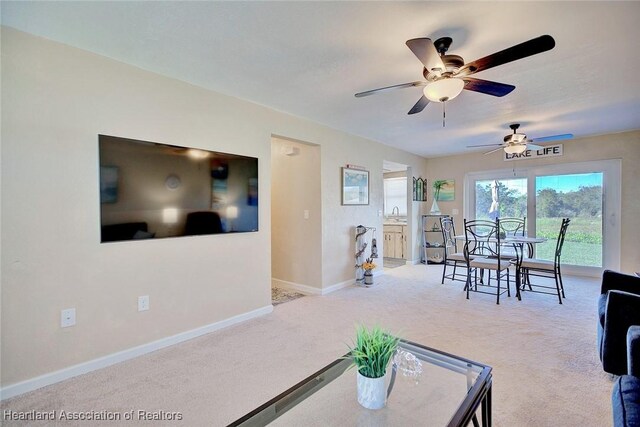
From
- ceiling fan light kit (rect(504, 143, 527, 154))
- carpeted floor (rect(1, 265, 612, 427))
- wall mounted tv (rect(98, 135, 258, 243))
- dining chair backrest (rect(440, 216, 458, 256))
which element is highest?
ceiling fan light kit (rect(504, 143, 527, 154))

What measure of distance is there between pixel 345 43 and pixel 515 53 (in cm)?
105

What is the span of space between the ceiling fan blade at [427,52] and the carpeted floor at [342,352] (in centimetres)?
188

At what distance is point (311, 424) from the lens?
1.31m

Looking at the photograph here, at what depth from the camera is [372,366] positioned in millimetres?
1334

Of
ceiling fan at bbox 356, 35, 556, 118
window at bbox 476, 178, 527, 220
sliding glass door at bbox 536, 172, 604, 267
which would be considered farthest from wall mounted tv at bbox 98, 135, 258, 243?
sliding glass door at bbox 536, 172, 604, 267

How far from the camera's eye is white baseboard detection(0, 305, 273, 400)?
6.36 ft

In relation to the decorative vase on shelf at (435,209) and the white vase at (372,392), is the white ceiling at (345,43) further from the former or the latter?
the decorative vase on shelf at (435,209)

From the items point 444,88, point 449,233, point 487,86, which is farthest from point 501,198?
point 444,88

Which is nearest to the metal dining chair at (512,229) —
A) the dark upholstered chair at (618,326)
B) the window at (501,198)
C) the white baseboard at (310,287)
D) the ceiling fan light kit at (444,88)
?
the window at (501,198)

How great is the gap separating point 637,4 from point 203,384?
138 inches

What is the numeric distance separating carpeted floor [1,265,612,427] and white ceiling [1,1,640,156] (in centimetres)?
218

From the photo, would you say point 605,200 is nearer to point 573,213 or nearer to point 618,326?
point 573,213

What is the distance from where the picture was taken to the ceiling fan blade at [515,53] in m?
1.57

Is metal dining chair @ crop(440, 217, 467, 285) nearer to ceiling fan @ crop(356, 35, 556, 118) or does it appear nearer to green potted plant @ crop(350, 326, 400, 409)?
ceiling fan @ crop(356, 35, 556, 118)
